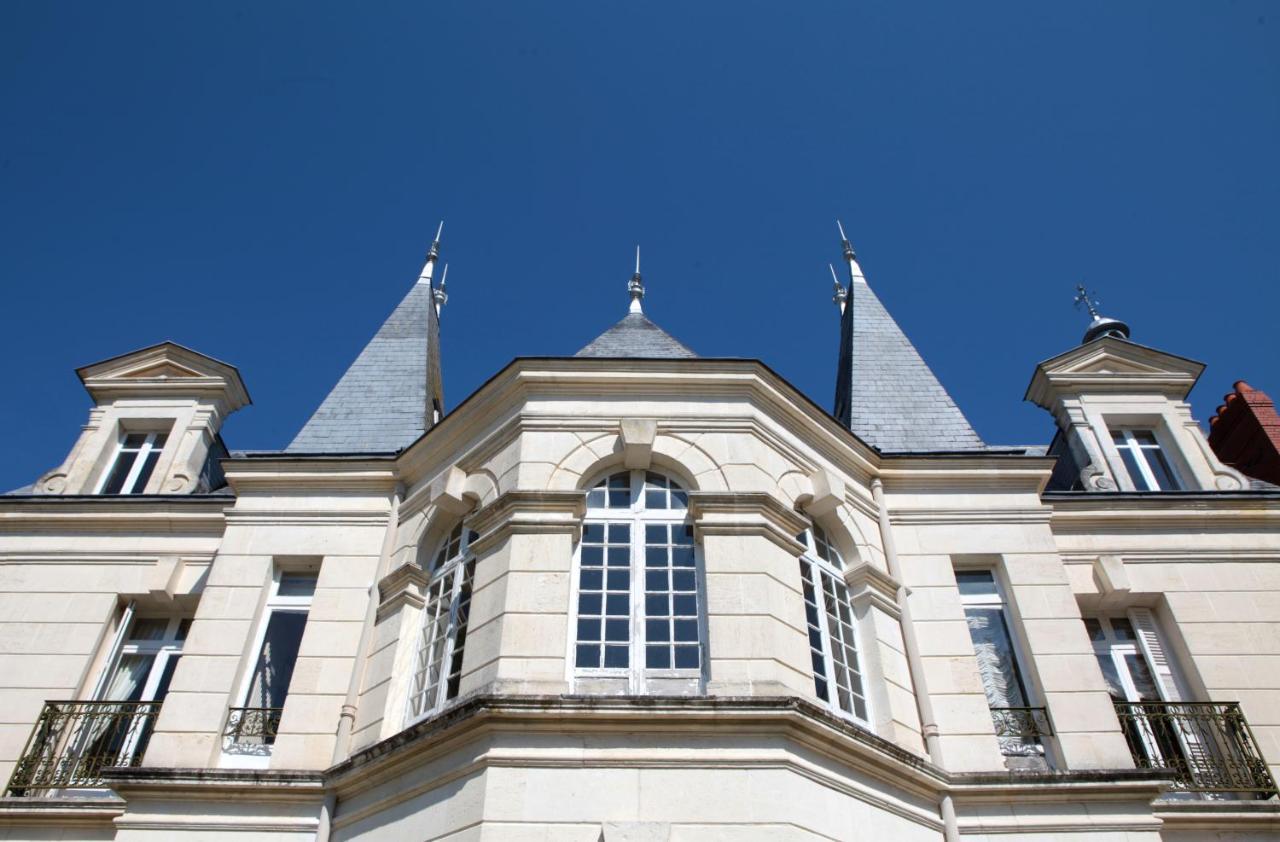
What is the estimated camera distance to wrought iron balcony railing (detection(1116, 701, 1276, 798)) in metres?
9.50

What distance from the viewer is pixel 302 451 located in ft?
40.0

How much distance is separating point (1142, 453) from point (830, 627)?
6.98m

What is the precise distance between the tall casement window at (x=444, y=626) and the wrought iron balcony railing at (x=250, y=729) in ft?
5.32

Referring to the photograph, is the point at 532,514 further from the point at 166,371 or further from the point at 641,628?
the point at 166,371

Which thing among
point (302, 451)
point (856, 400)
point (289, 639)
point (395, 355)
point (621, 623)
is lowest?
point (621, 623)

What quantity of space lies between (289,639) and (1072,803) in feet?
26.6

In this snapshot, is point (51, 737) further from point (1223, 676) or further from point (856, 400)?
point (1223, 676)

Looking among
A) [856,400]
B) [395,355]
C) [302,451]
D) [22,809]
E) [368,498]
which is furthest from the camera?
[395,355]

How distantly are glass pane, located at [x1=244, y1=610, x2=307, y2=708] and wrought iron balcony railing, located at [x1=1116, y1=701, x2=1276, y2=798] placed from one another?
29.6 feet

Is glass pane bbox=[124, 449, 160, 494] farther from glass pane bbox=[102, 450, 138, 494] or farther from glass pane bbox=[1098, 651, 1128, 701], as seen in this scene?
glass pane bbox=[1098, 651, 1128, 701]

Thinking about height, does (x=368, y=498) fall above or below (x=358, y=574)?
above

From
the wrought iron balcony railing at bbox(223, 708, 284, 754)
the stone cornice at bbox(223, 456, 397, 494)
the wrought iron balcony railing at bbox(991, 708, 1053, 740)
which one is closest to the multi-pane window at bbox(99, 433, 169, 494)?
the stone cornice at bbox(223, 456, 397, 494)

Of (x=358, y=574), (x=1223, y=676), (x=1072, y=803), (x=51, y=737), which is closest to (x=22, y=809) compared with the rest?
(x=51, y=737)

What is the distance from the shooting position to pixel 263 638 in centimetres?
1008
